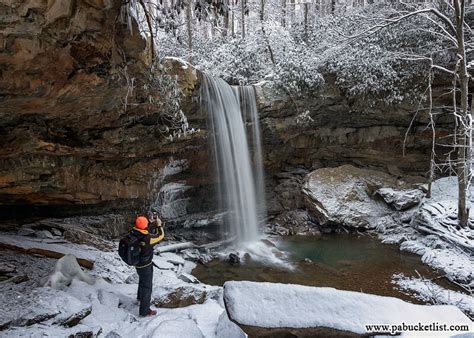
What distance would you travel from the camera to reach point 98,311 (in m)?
4.23

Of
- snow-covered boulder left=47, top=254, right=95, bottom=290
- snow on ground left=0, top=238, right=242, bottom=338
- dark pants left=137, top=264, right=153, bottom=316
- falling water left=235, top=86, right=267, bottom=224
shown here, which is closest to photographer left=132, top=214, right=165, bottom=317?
dark pants left=137, top=264, right=153, bottom=316

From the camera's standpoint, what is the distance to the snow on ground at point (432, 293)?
5.90 m

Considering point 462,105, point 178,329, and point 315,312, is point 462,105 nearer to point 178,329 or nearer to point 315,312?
point 315,312

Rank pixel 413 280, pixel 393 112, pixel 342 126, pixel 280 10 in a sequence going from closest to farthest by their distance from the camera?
pixel 413 280 < pixel 393 112 < pixel 342 126 < pixel 280 10

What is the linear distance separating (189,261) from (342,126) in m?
7.81

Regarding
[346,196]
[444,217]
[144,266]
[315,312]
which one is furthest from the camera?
[346,196]

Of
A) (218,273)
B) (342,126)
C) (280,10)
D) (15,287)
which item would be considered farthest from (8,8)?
(280,10)

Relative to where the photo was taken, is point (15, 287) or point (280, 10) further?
point (280, 10)

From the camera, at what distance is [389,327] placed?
2.95m

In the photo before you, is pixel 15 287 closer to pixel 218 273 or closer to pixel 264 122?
pixel 218 273

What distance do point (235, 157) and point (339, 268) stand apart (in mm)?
4584

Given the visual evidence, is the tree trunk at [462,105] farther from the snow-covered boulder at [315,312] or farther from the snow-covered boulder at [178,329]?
the snow-covered boulder at [178,329]

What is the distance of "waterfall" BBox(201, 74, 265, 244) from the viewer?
→ 30.3 feet

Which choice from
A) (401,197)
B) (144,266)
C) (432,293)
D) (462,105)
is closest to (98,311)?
(144,266)
